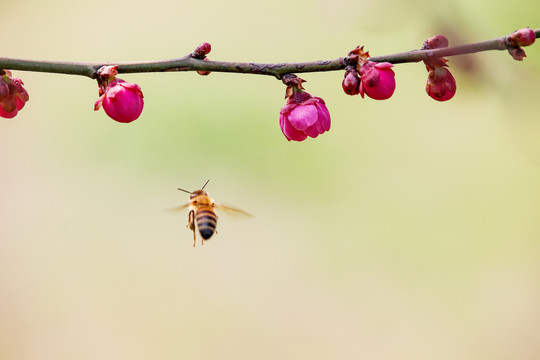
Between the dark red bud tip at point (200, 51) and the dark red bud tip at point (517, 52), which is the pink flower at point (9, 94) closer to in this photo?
the dark red bud tip at point (200, 51)

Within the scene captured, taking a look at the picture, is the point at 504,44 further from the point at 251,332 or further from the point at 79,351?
the point at 79,351

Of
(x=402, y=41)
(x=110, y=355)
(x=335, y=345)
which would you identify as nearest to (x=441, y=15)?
(x=335, y=345)

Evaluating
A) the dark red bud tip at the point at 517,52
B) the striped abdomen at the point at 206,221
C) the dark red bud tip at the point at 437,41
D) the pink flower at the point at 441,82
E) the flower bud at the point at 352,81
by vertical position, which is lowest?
the striped abdomen at the point at 206,221

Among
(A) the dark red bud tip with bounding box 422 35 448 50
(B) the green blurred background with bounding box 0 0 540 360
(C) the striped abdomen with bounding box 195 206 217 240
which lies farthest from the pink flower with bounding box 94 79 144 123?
(B) the green blurred background with bounding box 0 0 540 360

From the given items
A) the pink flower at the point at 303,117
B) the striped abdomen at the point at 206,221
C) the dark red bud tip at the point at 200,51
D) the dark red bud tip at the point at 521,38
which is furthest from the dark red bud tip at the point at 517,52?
the striped abdomen at the point at 206,221

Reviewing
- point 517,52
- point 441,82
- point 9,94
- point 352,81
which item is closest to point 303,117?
point 352,81

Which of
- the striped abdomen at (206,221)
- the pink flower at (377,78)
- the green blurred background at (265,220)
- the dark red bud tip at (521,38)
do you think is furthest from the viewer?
the green blurred background at (265,220)
